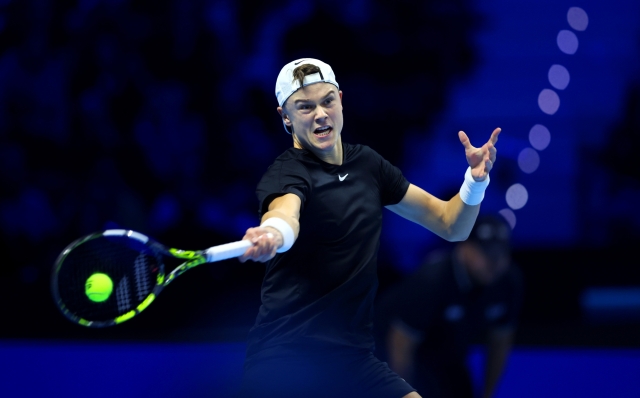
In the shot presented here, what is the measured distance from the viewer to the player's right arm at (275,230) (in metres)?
2.18

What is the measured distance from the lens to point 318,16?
5.85 meters

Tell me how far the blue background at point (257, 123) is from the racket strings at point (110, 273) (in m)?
3.05

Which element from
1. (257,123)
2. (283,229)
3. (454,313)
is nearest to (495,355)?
(454,313)

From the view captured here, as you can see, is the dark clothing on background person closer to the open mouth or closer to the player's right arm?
the open mouth

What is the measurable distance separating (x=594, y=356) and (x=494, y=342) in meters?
0.90

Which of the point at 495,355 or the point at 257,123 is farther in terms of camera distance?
the point at 257,123

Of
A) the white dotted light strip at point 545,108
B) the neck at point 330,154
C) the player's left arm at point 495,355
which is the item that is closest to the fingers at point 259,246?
the neck at point 330,154

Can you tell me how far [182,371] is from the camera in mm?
4648

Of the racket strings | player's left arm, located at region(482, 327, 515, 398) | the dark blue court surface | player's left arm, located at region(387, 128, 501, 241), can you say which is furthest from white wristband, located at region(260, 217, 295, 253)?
the dark blue court surface

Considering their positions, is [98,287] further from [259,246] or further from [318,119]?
[318,119]

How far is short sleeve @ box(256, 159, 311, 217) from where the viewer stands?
8.23 feet

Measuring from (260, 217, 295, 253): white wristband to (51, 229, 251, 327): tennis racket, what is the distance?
9.5 inches

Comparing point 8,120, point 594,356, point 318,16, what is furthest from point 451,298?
point 8,120

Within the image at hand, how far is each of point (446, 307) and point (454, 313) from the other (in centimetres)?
5
